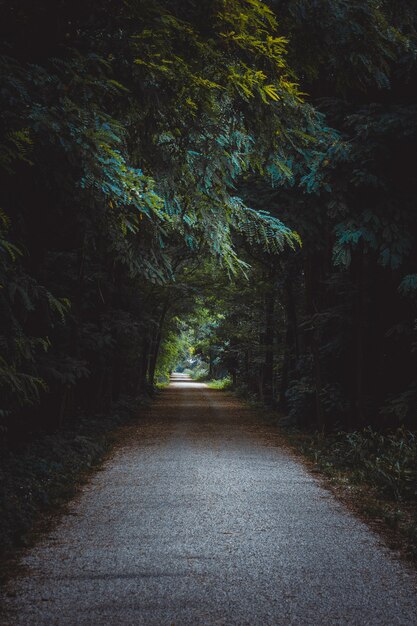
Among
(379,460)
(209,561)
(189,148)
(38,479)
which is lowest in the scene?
(38,479)

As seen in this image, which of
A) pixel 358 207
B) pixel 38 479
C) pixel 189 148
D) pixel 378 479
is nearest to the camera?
pixel 189 148

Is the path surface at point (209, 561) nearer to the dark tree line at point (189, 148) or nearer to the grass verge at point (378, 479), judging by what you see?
the grass verge at point (378, 479)

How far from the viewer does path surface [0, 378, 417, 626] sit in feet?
11.4

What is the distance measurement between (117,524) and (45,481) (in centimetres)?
208

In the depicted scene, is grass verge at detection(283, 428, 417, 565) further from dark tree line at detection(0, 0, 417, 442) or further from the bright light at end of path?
the bright light at end of path

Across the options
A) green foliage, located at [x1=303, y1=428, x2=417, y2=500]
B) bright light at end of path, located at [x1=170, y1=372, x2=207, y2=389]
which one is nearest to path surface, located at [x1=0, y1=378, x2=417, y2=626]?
green foliage, located at [x1=303, y1=428, x2=417, y2=500]

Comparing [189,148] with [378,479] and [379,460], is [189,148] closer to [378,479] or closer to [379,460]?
[378,479]

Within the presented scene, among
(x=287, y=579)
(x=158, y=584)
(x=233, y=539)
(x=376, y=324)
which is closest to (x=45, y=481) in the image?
(x=233, y=539)

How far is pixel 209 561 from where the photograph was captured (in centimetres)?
439

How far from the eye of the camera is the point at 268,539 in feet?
16.5

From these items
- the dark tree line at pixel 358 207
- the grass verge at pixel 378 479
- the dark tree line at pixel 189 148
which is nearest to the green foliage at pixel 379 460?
the grass verge at pixel 378 479

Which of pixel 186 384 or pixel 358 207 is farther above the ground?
pixel 358 207

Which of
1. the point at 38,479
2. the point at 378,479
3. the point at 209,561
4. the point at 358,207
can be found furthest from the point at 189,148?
the point at 378,479

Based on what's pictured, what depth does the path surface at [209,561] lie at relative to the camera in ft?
11.4
